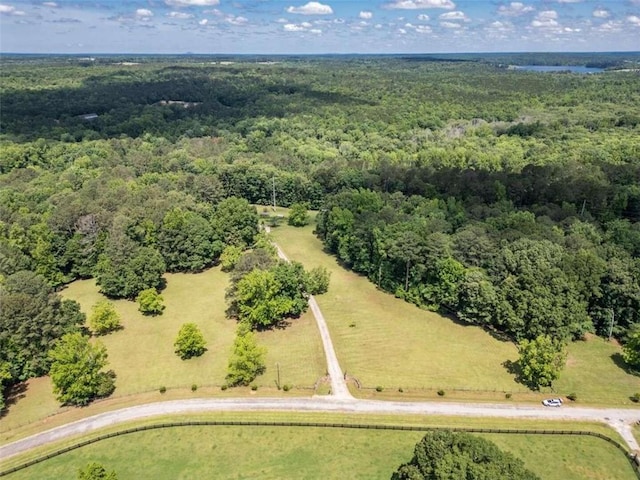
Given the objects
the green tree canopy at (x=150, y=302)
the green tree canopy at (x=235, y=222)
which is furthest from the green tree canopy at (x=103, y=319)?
the green tree canopy at (x=235, y=222)

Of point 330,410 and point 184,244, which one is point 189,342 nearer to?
point 330,410

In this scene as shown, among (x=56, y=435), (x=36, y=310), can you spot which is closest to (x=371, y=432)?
(x=56, y=435)

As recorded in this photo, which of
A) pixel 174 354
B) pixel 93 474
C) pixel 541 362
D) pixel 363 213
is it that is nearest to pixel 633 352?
pixel 541 362

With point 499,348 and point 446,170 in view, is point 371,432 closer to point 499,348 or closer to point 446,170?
point 499,348

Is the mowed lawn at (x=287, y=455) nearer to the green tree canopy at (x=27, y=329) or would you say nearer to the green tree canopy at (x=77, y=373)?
the green tree canopy at (x=77, y=373)

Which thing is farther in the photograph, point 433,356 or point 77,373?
point 433,356
